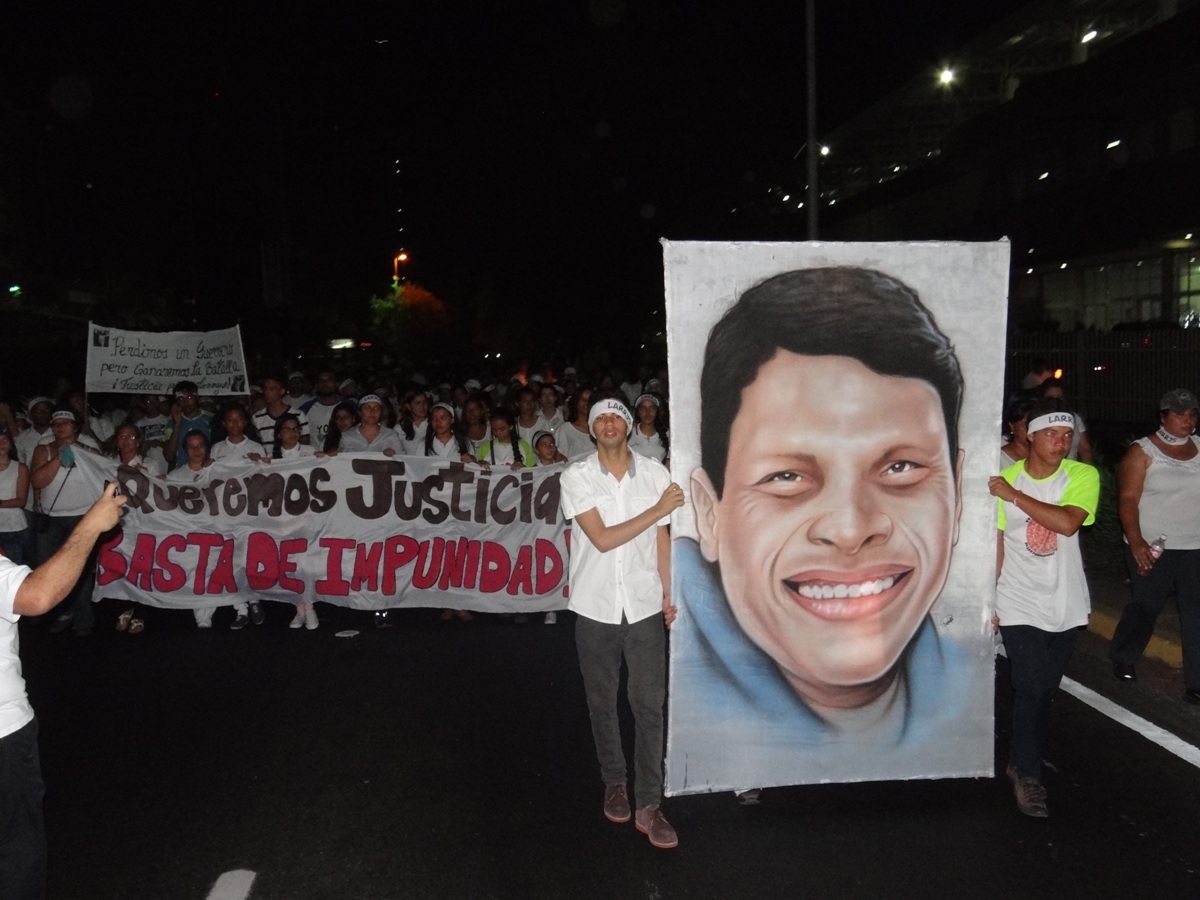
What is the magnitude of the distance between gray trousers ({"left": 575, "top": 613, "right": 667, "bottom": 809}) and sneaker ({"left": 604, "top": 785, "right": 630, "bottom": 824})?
0.37ft

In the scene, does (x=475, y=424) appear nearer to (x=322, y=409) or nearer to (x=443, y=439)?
(x=443, y=439)

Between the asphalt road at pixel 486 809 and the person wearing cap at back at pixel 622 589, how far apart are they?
1.23 ft

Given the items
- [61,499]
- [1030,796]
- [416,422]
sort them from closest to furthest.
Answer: [1030,796] → [61,499] → [416,422]

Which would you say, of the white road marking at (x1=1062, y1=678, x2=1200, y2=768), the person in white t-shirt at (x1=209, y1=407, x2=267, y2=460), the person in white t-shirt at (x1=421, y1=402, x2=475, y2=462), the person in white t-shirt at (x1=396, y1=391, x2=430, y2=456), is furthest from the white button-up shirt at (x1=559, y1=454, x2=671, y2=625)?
A: the person in white t-shirt at (x1=396, y1=391, x2=430, y2=456)

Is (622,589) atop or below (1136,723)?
atop

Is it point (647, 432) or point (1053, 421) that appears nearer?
point (1053, 421)

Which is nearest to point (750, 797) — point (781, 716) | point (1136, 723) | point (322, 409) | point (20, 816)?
point (781, 716)

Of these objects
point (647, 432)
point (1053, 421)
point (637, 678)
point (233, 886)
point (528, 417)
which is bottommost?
point (233, 886)

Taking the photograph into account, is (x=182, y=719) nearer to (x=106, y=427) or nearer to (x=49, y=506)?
(x=49, y=506)

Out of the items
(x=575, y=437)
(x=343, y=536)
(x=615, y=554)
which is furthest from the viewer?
(x=575, y=437)

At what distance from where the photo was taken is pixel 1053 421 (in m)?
4.68

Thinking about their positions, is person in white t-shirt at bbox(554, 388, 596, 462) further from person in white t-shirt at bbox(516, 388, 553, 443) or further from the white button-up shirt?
the white button-up shirt

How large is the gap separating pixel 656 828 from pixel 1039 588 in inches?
73.3

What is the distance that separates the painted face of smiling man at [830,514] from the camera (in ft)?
14.6
